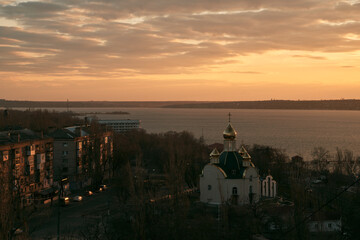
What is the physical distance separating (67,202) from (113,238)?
40.3ft

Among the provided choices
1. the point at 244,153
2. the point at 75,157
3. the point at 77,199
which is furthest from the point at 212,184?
the point at 75,157

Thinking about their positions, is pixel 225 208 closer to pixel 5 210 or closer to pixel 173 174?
pixel 173 174

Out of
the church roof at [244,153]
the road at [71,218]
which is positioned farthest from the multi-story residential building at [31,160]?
the church roof at [244,153]

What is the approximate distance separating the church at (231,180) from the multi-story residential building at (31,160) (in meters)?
11.0

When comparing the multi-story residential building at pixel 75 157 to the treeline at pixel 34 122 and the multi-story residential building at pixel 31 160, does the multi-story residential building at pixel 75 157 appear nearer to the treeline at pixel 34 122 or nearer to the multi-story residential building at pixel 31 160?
the multi-story residential building at pixel 31 160

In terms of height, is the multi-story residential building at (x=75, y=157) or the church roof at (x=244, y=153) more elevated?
the church roof at (x=244, y=153)

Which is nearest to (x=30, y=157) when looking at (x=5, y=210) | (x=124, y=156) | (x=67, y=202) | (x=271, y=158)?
(x=67, y=202)

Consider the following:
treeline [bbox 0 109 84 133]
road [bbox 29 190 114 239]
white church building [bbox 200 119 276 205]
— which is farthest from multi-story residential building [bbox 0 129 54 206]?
treeline [bbox 0 109 84 133]

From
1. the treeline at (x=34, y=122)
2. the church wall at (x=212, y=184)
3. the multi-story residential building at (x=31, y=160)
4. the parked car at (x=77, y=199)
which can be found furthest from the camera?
the treeline at (x=34, y=122)

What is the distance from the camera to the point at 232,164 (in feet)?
89.1

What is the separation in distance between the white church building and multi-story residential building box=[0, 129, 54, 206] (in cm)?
1102

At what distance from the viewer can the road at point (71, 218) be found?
22.3 m

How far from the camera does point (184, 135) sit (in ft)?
223

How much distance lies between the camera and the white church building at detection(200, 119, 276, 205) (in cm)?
2655
